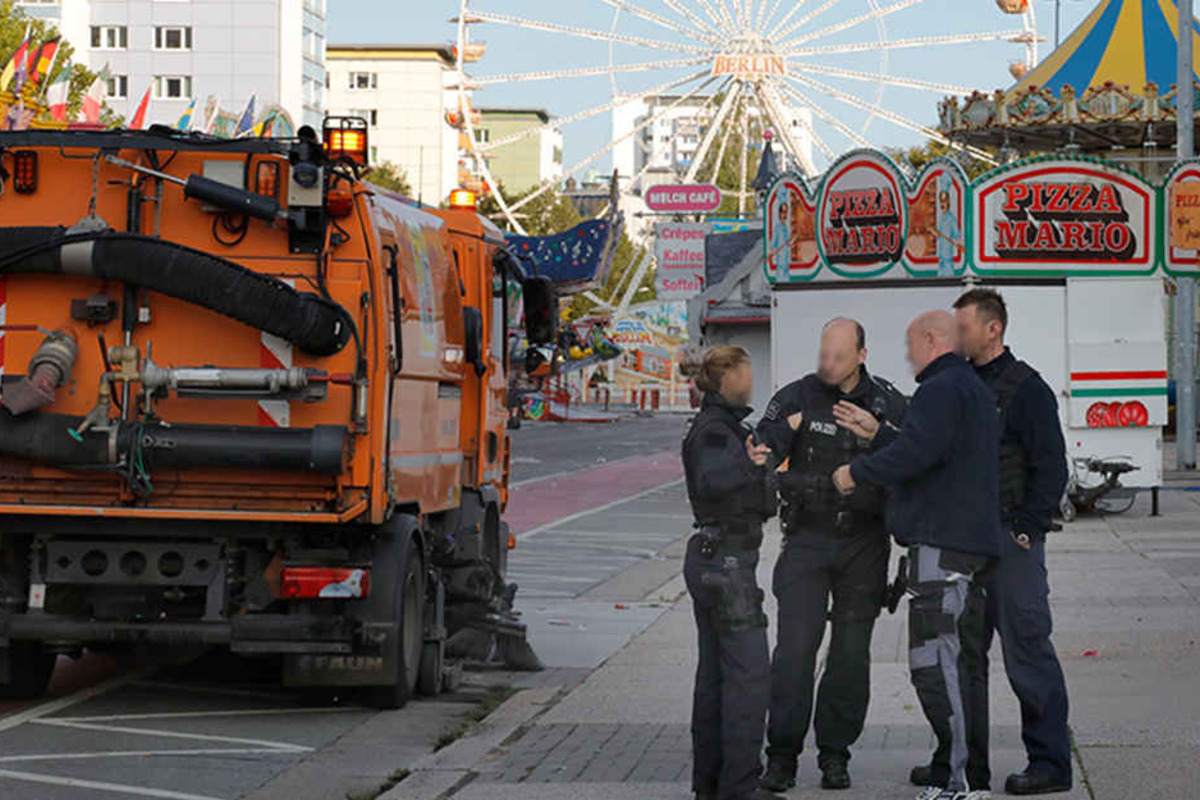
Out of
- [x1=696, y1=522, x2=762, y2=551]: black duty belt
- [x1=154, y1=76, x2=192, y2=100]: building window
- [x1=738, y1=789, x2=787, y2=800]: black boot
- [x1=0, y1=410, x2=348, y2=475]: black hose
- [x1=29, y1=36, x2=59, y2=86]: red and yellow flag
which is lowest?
[x1=738, y1=789, x2=787, y2=800]: black boot

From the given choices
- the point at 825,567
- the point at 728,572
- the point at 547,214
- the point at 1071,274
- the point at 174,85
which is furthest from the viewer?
the point at 547,214

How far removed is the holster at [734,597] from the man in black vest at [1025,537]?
89cm

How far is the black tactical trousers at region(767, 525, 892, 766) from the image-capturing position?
826cm

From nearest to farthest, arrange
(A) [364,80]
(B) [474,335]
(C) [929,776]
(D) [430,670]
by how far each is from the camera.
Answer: (C) [929,776] < (D) [430,670] < (B) [474,335] < (A) [364,80]

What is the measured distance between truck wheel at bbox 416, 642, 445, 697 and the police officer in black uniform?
3.57 metres

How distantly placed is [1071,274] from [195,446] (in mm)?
15629

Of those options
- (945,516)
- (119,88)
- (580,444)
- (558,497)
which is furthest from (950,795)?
(119,88)

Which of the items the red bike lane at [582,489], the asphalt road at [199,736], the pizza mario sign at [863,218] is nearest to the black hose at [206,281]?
the asphalt road at [199,736]

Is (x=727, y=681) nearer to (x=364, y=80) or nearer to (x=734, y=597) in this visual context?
(x=734, y=597)

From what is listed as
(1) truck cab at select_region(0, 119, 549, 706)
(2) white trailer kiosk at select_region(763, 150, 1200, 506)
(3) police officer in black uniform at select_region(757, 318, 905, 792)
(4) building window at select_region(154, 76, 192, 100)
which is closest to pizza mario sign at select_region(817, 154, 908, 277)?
(2) white trailer kiosk at select_region(763, 150, 1200, 506)

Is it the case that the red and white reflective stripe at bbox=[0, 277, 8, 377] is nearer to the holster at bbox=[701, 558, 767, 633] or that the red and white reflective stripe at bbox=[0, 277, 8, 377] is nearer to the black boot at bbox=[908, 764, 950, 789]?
the holster at bbox=[701, 558, 767, 633]

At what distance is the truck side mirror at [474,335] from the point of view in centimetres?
1279

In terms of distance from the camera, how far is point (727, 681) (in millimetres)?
7871

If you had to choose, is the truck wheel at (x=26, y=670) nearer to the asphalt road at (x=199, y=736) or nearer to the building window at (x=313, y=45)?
the asphalt road at (x=199, y=736)
